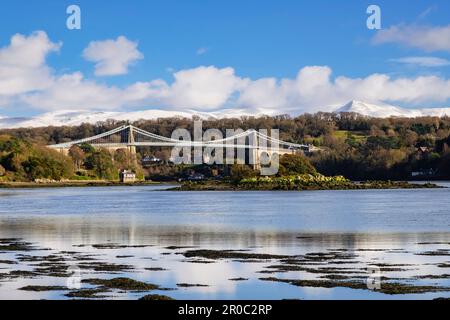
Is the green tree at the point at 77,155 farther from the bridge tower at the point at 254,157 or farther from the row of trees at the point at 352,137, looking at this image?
the bridge tower at the point at 254,157

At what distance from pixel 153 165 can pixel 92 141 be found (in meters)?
10.2

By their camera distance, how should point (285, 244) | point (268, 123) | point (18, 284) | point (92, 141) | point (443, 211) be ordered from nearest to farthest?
point (18, 284)
point (285, 244)
point (443, 211)
point (92, 141)
point (268, 123)

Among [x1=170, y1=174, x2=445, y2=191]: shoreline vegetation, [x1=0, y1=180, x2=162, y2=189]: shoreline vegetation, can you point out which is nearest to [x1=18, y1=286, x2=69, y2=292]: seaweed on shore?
[x1=170, y1=174, x2=445, y2=191]: shoreline vegetation

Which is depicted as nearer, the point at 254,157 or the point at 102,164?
the point at 254,157

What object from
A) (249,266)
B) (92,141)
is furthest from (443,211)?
(92,141)

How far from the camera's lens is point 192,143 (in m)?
82.6

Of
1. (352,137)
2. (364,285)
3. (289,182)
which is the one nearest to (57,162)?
(289,182)

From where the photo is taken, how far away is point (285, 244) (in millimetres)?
14930

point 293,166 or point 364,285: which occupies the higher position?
point 293,166

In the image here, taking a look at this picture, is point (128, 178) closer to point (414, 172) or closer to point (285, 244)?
point (414, 172)

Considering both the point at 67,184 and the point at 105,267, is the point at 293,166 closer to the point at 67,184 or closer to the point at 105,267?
the point at 67,184


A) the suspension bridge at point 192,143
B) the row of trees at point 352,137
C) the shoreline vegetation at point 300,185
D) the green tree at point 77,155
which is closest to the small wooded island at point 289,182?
the shoreline vegetation at point 300,185

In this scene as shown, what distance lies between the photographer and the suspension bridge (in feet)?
259

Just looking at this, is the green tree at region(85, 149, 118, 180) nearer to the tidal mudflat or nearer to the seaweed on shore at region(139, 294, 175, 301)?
the tidal mudflat
